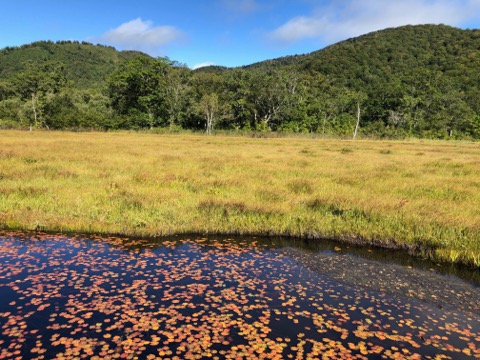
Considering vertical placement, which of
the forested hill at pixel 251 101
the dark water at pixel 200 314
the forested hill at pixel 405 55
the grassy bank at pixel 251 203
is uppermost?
the forested hill at pixel 405 55

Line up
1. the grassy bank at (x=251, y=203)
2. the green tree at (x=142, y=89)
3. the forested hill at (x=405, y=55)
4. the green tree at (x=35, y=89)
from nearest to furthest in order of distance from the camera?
the grassy bank at (x=251, y=203) → the green tree at (x=35, y=89) → the green tree at (x=142, y=89) → the forested hill at (x=405, y=55)

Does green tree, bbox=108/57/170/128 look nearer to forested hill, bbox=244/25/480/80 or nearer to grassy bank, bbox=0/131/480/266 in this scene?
grassy bank, bbox=0/131/480/266

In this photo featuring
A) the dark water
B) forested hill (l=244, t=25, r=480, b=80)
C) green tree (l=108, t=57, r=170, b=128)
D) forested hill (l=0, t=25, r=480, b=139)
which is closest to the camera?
the dark water

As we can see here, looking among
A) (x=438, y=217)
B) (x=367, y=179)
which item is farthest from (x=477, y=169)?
(x=438, y=217)

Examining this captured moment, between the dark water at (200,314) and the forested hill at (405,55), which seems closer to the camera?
the dark water at (200,314)

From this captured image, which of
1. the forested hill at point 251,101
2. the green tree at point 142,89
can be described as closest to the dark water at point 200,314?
the forested hill at point 251,101

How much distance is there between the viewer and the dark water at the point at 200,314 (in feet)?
20.5

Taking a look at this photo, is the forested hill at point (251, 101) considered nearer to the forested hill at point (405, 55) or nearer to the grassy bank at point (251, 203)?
the forested hill at point (405, 55)

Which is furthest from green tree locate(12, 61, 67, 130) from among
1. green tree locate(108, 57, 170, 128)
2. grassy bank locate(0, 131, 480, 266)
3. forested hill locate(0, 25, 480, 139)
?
grassy bank locate(0, 131, 480, 266)

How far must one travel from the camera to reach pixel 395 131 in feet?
294

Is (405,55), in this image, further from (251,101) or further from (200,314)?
(200,314)

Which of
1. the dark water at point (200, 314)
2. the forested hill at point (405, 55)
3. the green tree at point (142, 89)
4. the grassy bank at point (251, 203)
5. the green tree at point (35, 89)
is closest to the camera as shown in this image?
the dark water at point (200, 314)

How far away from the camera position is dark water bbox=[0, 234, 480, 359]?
6242 mm

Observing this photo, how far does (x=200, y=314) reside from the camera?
7.34 m
